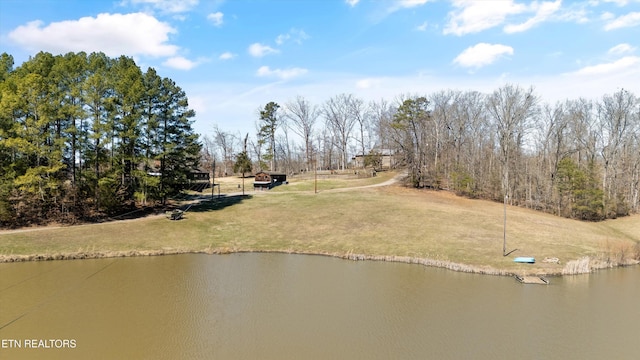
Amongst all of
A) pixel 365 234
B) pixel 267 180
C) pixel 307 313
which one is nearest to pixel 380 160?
pixel 267 180

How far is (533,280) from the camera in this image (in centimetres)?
2428

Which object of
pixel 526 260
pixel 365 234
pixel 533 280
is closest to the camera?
pixel 533 280

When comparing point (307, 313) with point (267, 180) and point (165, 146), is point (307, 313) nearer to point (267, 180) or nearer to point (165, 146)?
point (165, 146)

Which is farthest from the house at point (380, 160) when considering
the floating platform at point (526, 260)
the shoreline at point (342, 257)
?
the floating platform at point (526, 260)

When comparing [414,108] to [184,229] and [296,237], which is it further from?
[184,229]

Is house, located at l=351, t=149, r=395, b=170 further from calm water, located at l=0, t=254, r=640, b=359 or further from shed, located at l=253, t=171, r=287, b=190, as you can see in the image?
calm water, located at l=0, t=254, r=640, b=359

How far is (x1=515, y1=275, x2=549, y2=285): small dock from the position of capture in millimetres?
24031

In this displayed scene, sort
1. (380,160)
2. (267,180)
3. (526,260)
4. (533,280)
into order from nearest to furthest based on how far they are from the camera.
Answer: (533,280) → (526,260) → (267,180) → (380,160)

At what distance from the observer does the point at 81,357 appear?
13.8 m

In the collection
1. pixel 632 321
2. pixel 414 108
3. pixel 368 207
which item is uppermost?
pixel 414 108

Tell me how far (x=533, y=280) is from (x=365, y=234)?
1498 centimetres

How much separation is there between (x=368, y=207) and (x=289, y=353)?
3093 centimetres

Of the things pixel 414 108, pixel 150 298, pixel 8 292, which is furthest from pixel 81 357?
pixel 414 108

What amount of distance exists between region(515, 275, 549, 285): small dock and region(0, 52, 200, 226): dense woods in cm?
3433
